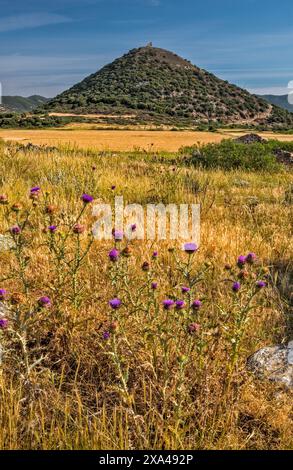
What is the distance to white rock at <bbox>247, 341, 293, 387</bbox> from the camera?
2234 mm

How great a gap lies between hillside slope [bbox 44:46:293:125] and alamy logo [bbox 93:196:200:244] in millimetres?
69361

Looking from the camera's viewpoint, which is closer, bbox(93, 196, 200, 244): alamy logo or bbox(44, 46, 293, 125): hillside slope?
bbox(93, 196, 200, 244): alamy logo

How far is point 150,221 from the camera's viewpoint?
15.2 feet

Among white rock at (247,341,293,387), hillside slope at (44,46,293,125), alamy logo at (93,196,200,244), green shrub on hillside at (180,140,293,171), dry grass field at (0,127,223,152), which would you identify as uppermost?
hillside slope at (44,46,293,125)

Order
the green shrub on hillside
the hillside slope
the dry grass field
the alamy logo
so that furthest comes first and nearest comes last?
the hillside slope, the dry grass field, the green shrub on hillside, the alamy logo

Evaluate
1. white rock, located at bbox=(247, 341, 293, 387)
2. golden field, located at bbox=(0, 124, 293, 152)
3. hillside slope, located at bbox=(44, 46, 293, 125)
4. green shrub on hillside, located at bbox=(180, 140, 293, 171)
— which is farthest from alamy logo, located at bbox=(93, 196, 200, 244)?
hillside slope, located at bbox=(44, 46, 293, 125)

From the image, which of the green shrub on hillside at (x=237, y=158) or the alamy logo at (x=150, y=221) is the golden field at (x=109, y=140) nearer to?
the green shrub on hillside at (x=237, y=158)

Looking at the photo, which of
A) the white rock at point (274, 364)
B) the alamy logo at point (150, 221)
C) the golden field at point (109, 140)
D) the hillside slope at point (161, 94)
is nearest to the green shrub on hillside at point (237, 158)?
the golden field at point (109, 140)

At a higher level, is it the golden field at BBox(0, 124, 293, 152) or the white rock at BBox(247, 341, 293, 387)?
the golden field at BBox(0, 124, 293, 152)

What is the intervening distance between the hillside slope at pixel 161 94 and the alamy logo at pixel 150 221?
69.4 meters

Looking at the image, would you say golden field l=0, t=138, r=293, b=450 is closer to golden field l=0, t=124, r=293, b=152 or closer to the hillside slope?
golden field l=0, t=124, r=293, b=152

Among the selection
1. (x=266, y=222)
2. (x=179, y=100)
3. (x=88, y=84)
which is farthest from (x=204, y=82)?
(x=266, y=222)

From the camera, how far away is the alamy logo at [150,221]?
13.7ft

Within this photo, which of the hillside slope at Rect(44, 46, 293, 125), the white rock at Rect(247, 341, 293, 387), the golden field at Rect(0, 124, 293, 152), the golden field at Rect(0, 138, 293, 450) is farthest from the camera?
the hillside slope at Rect(44, 46, 293, 125)
